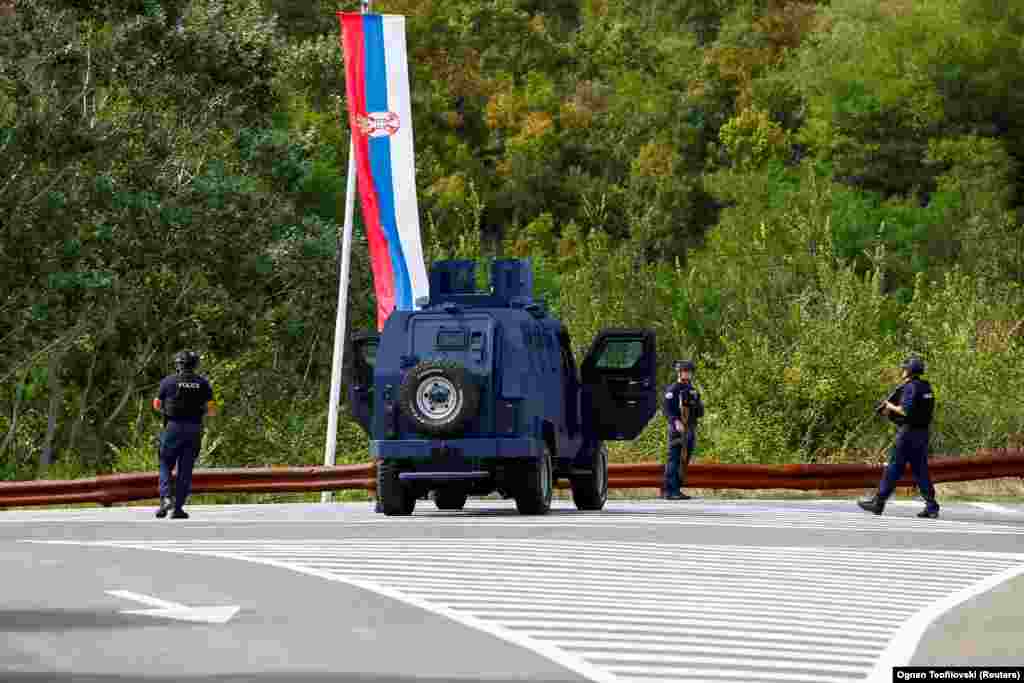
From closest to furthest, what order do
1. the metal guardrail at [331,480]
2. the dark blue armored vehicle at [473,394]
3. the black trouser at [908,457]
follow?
A: the dark blue armored vehicle at [473,394] < the black trouser at [908,457] < the metal guardrail at [331,480]

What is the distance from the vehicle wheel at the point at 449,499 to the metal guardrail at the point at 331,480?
2.58 metres

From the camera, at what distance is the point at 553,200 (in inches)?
3209

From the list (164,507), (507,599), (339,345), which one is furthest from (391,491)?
(507,599)

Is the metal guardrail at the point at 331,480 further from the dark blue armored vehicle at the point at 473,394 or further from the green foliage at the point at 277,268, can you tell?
the dark blue armored vehicle at the point at 473,394

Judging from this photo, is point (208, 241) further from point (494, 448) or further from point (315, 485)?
point (494, 448)

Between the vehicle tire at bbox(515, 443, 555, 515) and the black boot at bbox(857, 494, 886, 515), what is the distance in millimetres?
3627

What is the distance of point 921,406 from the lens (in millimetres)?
26016

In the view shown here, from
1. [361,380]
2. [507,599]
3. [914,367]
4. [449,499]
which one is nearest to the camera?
[507,599]

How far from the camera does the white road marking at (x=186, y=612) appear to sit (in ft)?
47.1

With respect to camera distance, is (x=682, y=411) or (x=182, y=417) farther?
(x=682, y=411)

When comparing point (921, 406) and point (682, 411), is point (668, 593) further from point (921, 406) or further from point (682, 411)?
point (682, 411)

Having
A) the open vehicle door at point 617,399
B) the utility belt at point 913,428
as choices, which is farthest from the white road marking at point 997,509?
the open vehicle door at point 617,399

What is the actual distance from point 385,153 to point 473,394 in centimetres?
862

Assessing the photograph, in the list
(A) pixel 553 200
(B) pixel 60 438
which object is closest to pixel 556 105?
(A) pixel 553 200
